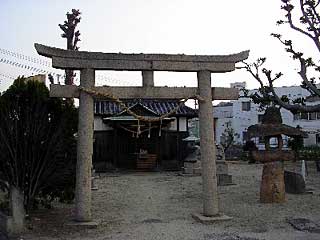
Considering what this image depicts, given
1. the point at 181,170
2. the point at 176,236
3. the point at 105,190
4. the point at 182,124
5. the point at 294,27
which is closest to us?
the point at 176,236

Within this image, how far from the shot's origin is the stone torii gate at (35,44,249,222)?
8.93 meters

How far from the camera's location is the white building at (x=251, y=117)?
4378 cm

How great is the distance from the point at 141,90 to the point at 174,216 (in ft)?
10.3

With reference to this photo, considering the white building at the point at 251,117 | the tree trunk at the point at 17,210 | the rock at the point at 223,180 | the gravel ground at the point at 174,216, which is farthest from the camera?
the white building at the point at 251,117

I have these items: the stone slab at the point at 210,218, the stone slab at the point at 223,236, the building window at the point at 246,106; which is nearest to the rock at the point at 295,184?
the stone slab at the point at 210,218

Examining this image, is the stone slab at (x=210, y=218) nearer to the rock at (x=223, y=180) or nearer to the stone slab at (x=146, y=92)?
the stone slab at (x=146, y=92)

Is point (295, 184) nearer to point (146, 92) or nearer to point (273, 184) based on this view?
point (273, 184)

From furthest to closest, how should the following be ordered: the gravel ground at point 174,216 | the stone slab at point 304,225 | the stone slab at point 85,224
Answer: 1. the stone slab at point 85,224
2. the stone slab at point 304,225
3. the gravel ground at point 174,216

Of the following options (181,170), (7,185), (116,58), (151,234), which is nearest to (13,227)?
(7,185)

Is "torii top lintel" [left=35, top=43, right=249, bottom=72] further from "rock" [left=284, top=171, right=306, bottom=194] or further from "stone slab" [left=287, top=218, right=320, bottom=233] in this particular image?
"rock" [left=284, top=171, right=306, bottom=194]

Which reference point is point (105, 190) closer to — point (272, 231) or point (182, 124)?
point (272, 231)

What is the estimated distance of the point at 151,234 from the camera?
810 cm

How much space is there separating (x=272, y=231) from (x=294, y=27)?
7716mm

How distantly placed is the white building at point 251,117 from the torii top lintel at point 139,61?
28241mm
